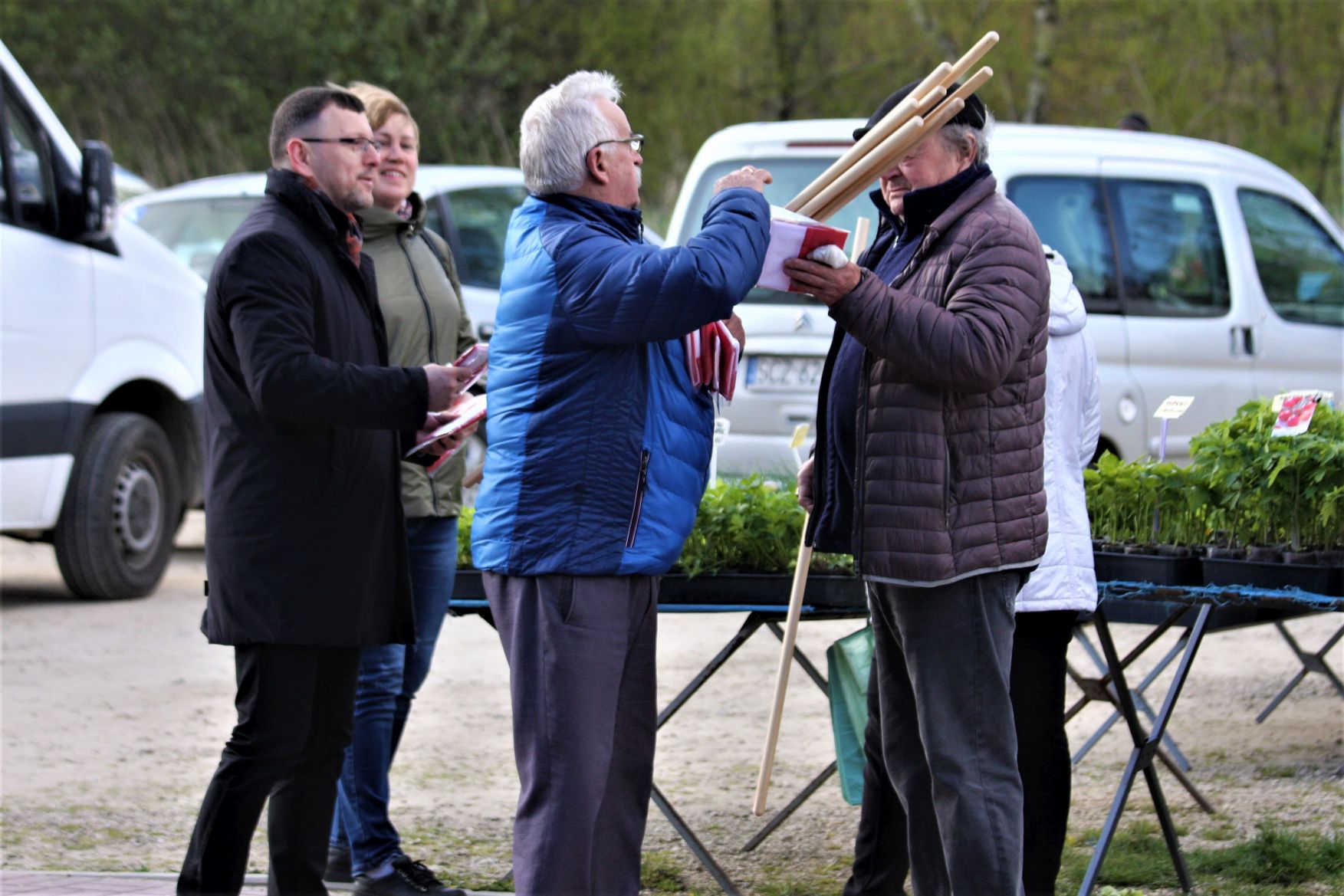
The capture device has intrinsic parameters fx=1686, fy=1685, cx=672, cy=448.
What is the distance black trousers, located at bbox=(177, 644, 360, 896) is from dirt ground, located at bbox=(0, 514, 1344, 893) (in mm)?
922

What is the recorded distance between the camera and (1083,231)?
8.34m

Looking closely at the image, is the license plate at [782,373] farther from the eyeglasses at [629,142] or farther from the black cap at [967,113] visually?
the eyeglasses at [629,142]

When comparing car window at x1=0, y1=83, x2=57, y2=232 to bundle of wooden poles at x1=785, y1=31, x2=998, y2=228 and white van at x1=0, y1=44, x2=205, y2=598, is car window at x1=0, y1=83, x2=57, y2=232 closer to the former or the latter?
white van at x1=0, y1=44, x2=205, y2=598

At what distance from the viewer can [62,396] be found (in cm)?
799

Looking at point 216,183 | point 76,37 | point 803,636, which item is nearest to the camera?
point 803,636

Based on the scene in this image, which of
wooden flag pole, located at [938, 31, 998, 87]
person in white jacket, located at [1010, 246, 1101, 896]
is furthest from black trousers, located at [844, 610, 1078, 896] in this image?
wooden flag pole, located at [938, 31, 998, 87]

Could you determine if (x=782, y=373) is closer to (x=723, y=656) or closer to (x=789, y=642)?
(x=723, y=656)

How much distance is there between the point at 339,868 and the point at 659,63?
20.2 meters

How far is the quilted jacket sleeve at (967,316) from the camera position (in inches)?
121

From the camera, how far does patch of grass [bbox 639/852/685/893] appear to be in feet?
14.2

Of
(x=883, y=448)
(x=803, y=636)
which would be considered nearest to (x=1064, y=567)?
(x=883, y=448)

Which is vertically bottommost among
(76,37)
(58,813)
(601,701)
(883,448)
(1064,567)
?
(58,813)

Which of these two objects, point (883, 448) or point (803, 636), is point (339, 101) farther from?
point (803, 636)

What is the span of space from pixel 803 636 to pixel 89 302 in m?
3.76
